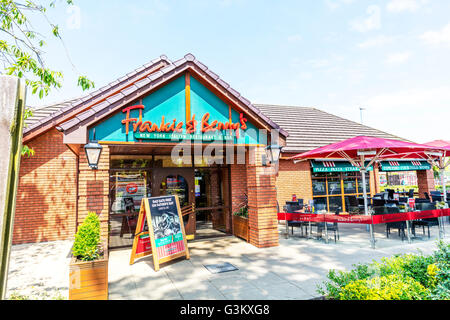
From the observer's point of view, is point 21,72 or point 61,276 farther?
point 61,276

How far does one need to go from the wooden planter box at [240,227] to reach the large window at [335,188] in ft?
19.2

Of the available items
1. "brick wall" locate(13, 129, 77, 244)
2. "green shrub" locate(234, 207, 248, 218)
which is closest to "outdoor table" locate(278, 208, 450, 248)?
"green shrub" locate(234, 207, 248, 218)

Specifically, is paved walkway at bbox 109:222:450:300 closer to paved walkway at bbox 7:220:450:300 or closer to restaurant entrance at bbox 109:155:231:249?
paved walkway at bbox 7:220:450:300

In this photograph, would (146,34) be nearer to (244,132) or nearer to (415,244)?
(244,132)

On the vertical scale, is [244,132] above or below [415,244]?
above

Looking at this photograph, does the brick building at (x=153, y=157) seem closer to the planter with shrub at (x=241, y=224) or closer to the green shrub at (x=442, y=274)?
the planter with shrub at (x=241, y=224)

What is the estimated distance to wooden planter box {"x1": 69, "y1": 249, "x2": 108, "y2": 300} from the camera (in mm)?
4234

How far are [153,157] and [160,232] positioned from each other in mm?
3149

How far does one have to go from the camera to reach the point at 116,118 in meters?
6.36

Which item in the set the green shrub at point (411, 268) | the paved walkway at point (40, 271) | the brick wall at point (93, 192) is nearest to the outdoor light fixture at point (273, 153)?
the green shrub at point (411, 268)

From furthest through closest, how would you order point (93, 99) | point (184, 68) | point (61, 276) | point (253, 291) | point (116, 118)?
point (93, 99), point (184, 68), point (116, 118), point (61, 276), point (253, 291)
